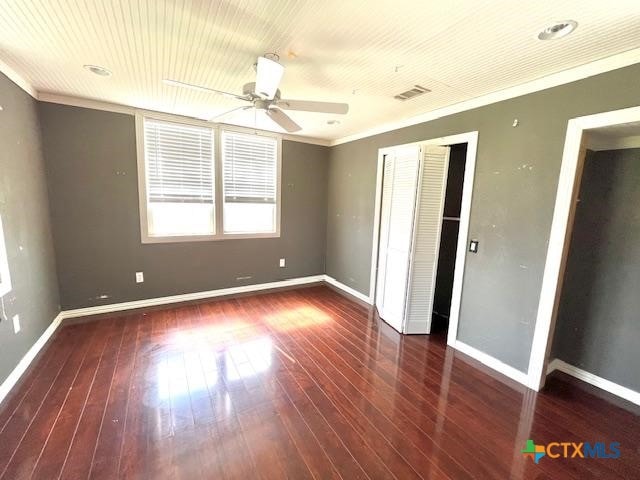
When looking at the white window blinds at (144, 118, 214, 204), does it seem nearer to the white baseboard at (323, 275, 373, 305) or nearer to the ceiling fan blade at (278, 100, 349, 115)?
the ceiling fan blade at (278, 100, 349, 115)

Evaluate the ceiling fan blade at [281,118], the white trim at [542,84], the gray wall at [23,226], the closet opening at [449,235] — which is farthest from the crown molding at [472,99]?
the ceiling fan blade at [281,118]

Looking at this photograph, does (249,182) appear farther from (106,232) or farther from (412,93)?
(412,93)

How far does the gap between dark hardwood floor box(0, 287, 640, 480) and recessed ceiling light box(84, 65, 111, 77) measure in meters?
2.49

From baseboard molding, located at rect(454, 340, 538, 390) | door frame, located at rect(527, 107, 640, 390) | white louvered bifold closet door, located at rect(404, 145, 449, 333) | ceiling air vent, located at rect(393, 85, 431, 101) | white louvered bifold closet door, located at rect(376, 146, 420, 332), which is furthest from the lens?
white louvered bifold closet door, located at rect(376, 146, 420, 332)

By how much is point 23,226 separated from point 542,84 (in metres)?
4.51

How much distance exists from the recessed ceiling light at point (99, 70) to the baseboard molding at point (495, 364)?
4101mm

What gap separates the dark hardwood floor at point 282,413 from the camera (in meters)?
1.54

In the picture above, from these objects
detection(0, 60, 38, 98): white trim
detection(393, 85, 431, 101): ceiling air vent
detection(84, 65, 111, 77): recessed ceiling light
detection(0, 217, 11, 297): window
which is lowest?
detection(0, 217, 11, 297): window

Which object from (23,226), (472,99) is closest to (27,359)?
(23,226)

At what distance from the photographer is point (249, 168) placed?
4113 mm

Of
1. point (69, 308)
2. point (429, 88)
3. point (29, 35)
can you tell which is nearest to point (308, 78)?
point (429, 88)

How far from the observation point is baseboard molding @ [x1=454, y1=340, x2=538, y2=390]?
91.2 inches

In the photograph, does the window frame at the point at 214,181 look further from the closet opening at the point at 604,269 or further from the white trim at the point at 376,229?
the closet opening at the point at 604,269

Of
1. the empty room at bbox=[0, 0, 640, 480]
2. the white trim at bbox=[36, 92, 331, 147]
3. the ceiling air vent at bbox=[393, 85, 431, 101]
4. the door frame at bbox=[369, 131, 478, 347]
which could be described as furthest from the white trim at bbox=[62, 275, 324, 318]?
the ceiling air vent at bbox=[393, 85, 431, 101]
